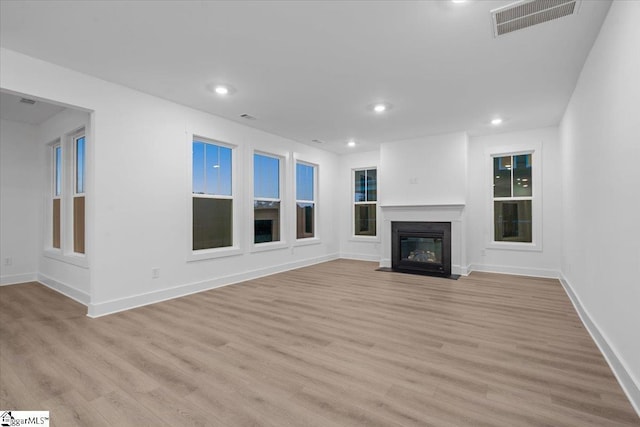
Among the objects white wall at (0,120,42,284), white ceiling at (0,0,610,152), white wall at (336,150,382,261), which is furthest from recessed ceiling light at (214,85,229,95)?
white wall at (336,150,382,261)

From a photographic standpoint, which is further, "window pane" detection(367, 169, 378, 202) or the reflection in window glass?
"window pane" detection(367, 169, 378, 202)

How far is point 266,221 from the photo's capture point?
5758mm

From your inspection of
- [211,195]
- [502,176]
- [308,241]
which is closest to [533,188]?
[502,176]

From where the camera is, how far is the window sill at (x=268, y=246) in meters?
5.29

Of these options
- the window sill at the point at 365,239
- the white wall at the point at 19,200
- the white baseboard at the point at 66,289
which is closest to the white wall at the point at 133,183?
the white baseboard at the point at 66,289

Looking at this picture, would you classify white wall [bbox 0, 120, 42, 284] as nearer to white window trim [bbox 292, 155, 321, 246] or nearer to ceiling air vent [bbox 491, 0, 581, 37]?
white window trim [bbox 292, 155, 321, 246]

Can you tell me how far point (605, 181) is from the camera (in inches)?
91.0

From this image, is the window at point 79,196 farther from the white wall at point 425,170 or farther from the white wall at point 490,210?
the white wall at point 490,210

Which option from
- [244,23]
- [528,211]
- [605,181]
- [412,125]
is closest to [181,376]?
[244,23]

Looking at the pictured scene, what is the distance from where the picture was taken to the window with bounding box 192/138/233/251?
4.52m

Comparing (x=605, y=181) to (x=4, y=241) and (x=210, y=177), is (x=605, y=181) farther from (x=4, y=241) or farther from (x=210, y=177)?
(x=4, y=241)

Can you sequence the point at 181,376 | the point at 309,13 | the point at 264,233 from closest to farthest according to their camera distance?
the point at 181,376 < the point at 309,13 < the point at 264,233

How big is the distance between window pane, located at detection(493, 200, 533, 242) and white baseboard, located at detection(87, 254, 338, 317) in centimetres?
413

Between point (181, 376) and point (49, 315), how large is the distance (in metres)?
2.45
